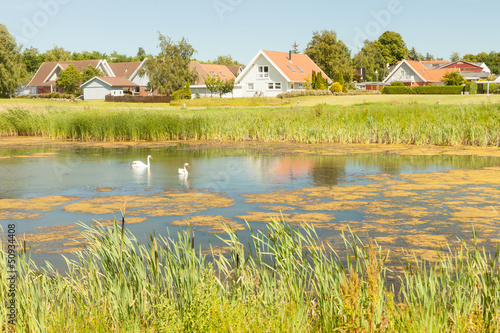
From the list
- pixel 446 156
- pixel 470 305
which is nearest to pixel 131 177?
pixel 446 156

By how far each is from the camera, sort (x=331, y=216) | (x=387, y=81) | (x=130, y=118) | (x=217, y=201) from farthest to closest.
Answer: (x=387, y=81) < (x=130, y=118) < (x=217, y=201) < (x=331, y=216)

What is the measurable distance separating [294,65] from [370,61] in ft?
151

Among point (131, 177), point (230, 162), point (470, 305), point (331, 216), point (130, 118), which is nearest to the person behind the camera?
point (470, 305)

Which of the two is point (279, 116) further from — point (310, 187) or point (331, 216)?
point (331, 216)

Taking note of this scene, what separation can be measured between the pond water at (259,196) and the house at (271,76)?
44084mm

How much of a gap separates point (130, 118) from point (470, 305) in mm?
21800

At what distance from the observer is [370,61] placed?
352 feet

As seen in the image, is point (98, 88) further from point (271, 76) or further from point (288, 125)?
point (288, 125)

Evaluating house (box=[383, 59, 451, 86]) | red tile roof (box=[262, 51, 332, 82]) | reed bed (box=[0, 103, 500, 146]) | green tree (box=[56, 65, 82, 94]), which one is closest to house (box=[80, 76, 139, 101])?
green tree (box=[56, 65, 82, 94])

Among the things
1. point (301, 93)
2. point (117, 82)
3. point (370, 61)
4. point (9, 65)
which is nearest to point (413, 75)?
point (370, 61)

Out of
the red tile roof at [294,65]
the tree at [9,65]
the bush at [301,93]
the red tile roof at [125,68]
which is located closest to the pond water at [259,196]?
the bush at [301,93]

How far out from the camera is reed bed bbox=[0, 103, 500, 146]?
20.1m

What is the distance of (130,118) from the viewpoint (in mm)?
24609

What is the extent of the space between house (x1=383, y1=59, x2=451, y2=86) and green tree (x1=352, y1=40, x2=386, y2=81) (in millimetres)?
17298
